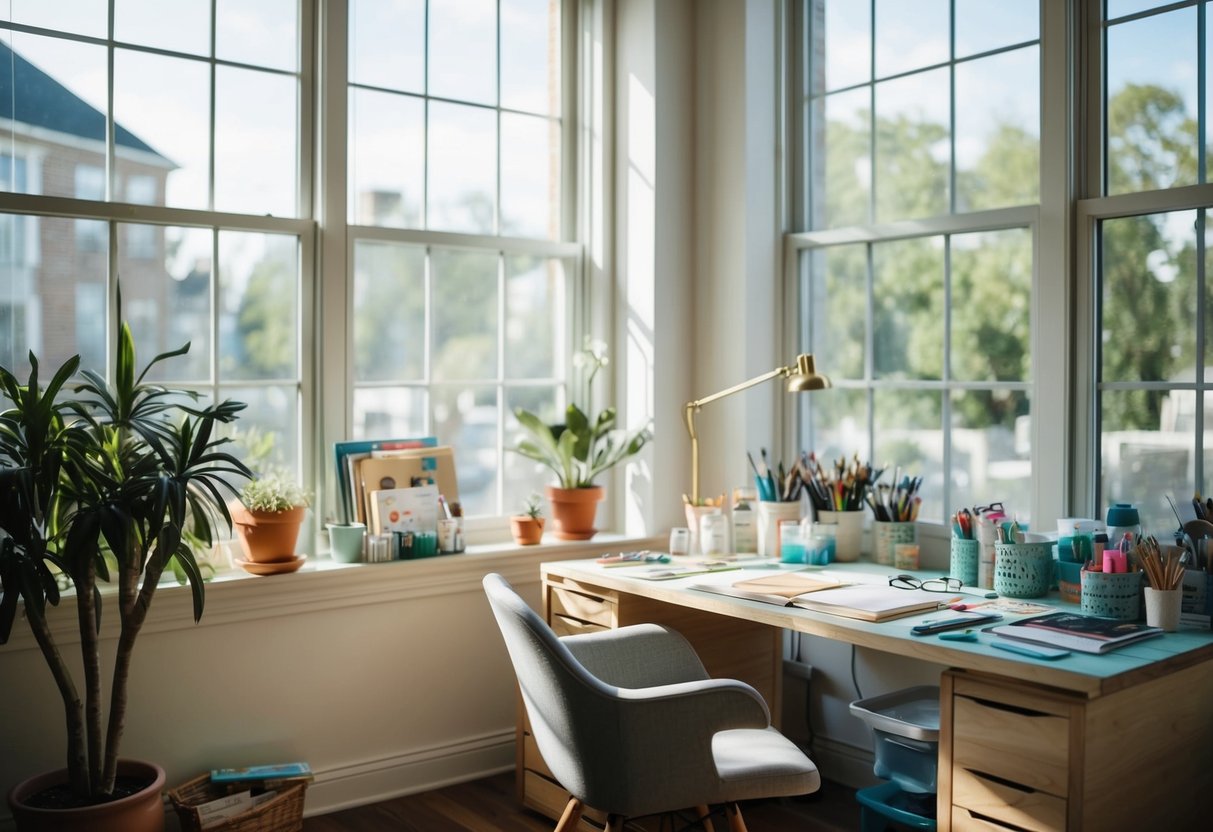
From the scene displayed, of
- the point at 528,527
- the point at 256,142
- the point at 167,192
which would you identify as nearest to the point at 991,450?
the point at 528,527

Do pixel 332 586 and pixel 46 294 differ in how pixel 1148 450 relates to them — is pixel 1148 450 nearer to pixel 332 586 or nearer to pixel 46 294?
A: pixel 332 586

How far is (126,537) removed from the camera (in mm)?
2592

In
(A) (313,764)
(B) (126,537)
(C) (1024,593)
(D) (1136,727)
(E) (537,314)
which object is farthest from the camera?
(E) (537,314)

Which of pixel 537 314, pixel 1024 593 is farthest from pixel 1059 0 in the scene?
pixel 537 314

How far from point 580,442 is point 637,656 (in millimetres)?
1132

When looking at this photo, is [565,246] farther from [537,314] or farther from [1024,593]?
[1024,593]

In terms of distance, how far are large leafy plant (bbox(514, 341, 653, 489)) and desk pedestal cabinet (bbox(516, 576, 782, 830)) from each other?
0.54 m

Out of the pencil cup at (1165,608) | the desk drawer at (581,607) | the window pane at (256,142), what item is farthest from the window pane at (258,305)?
the pencil cup at (1165,608)

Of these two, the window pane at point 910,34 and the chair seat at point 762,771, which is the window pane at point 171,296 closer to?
the chair seat at point 762,771

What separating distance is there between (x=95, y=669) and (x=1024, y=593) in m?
2.39

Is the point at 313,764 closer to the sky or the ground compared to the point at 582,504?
closer to the ground

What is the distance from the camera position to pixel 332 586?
339 cm

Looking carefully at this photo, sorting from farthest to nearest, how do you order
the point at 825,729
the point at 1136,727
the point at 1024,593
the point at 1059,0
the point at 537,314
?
1. the point at 537,314
2. the point at 825,729
3. the point at 1059,0
4. the point at 1024,593
5. the point at 1136,727

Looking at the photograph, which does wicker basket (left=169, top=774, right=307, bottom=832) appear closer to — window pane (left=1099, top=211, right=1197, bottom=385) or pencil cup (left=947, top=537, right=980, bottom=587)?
pencil cup (left=947, top=537, right=980, bottom=587)
